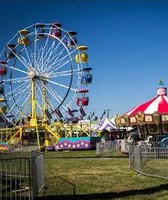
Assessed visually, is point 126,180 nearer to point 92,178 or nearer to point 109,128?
point 92,178

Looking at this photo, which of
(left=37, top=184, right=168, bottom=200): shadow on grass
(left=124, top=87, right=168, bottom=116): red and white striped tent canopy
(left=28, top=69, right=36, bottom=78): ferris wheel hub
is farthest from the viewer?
(left=28, top=69, right=36, bottom=78): ferris wheel hub

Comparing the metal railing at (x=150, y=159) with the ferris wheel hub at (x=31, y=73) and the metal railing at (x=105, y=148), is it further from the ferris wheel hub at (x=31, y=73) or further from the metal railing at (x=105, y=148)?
the ferris wheel hub at (x=31, y=73)

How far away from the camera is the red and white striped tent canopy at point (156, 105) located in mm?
24688

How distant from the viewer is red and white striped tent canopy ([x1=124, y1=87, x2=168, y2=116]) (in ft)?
81.0

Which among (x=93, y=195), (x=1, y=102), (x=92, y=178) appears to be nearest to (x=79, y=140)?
(x=1, y=102)

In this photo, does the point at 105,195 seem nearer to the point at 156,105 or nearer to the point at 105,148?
the point at 156,105

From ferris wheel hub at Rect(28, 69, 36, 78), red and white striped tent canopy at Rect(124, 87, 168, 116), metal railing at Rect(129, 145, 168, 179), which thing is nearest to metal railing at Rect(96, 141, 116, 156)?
red and white striped tent canopy at Rect(124, 87, 168, 116)

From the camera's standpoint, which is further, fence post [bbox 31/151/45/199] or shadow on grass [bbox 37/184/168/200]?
shadow on grass [bbox 37/184/168/200]

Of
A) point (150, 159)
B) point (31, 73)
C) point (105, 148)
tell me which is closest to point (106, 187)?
point (150, 159)

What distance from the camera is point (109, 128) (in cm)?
4728

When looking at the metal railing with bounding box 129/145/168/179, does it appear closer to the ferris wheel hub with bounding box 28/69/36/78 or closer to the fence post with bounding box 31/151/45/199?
the fence post with bounding box 31/151/45/199

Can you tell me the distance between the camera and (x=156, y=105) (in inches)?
982

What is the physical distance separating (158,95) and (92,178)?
12.9m

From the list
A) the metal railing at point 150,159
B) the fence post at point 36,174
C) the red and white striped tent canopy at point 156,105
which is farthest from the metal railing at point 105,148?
the fence post at point 36,174
